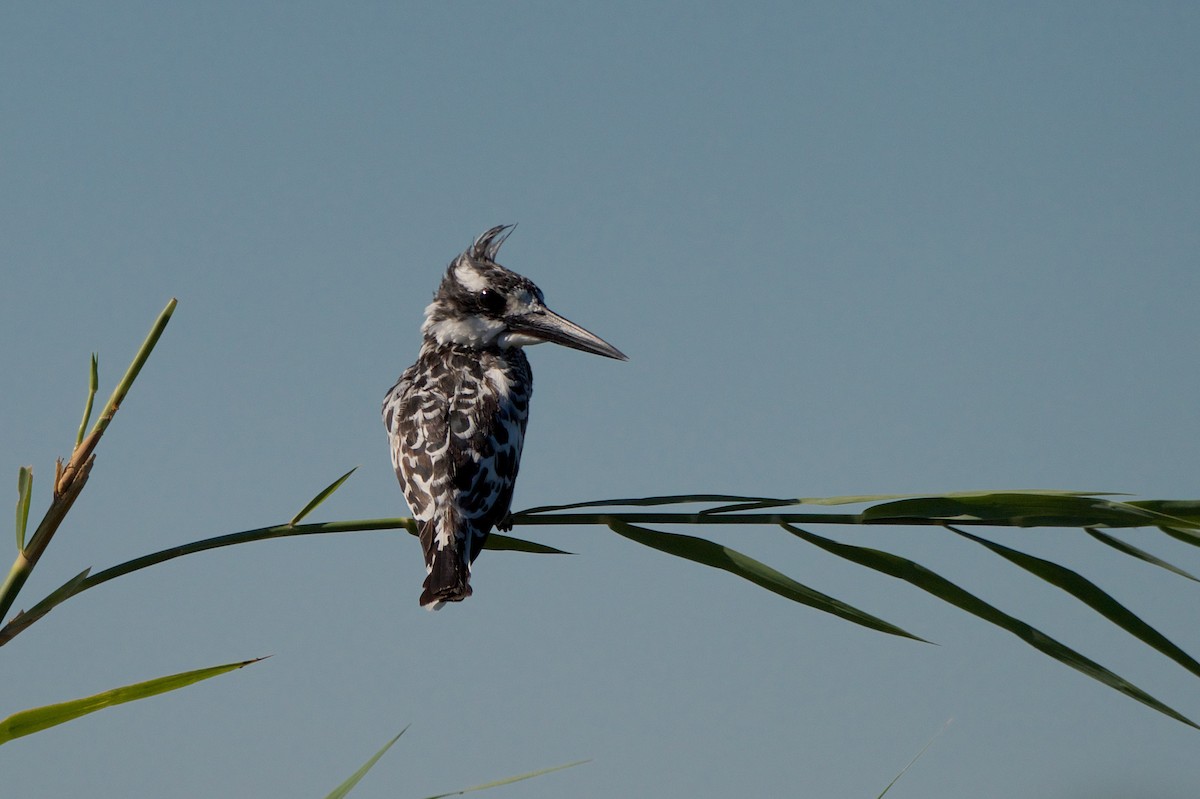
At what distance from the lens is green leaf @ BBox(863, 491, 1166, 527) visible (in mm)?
2797

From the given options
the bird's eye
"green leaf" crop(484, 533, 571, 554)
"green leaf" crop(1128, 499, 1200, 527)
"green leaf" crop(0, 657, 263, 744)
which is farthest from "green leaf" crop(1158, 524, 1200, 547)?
the bird's eye

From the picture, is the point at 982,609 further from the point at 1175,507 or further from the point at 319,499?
the point at 319,499

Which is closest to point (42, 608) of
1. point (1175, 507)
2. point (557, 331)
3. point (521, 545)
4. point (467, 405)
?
point (521, 545)

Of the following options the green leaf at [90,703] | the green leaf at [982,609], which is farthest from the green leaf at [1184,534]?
the green leaf at [90,703]

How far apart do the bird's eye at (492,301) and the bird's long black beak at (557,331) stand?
176 millimetres

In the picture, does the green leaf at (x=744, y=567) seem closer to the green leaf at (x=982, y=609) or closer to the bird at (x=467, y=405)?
the green leaf at (x=982, y=609)

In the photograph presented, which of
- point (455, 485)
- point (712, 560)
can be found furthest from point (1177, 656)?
point (455, 485)

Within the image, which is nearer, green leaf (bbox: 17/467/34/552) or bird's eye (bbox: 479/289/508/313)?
green leaf (bbox: 17/467/34/552)

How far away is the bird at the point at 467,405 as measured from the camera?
188 inches

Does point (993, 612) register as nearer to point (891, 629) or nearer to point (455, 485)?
point (891, 629)

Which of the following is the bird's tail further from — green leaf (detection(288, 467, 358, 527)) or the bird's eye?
the bird's eye

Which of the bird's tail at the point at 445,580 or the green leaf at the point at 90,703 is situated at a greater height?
the bird's tail at the point at 445,580

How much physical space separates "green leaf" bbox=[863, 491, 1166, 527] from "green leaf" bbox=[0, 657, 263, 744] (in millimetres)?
1650

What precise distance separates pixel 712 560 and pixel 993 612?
0.70 metres
